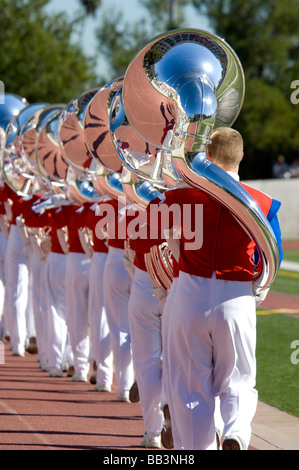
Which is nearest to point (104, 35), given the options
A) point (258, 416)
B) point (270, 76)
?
point (270, 76)

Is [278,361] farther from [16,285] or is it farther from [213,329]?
[213,329]

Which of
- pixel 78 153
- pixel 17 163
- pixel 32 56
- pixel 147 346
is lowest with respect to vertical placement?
pixel 147 346

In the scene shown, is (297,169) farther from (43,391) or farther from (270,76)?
(43,391)

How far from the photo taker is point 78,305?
8031 millimetres

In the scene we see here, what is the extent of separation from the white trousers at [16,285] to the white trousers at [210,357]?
16.6 ft

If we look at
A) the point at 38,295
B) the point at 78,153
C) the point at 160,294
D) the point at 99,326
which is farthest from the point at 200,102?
the point at 38,295

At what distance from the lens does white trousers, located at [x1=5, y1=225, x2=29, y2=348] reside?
30.9 feet

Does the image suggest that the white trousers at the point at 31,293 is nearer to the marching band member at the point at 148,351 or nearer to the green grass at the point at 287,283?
the marching band member at the point at 148,351

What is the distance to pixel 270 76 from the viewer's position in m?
36.4

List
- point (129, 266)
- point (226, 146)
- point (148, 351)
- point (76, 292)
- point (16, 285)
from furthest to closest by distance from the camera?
point (16, 285), point (76, 292), point (129, 266), point (148, 351), point (226, 146)

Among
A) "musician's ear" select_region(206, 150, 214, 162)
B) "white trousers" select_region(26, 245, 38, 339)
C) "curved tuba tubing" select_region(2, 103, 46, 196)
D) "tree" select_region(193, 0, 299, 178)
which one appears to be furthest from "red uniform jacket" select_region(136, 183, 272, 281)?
"tree" select_region(193, 0, 299, 178)

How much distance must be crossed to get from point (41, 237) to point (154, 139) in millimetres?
3701

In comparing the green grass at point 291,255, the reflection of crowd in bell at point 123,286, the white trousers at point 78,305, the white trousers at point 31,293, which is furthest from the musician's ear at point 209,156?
the green grass at point 291,255

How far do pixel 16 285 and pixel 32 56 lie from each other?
60.9 ft
